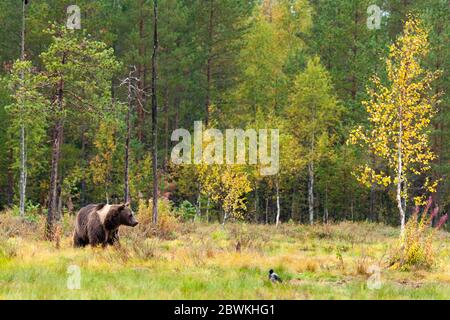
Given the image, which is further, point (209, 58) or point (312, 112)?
point (209, 58)

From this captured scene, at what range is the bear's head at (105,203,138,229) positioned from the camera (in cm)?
1418

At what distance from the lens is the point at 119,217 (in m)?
14.2

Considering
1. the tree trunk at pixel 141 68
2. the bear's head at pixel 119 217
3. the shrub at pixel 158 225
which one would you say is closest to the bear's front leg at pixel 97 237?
the bear's head at pixel 119 217

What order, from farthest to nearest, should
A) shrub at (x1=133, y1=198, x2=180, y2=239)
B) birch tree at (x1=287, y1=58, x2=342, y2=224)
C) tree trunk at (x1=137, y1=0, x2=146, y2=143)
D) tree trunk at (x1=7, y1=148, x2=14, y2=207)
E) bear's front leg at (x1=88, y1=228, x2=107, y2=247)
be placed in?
tree trunk at (x1=137, y1=0, x2=146, y2=143) → tree trunk at (x1=7, y1=148, x2=14, y2=207) → birch tree at (x1=287, y1=58, x2=342, y2=224) → shrub at (x1=133, y1=198, x2=180, y2=239) → bear's front leg at (x1=88, y1=228, x2=107, y2=247)

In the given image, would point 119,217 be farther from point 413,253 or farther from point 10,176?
point 10,176

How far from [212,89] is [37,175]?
13933mm

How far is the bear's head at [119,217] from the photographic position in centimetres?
1418

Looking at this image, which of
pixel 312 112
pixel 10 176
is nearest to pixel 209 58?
pixel 312 112

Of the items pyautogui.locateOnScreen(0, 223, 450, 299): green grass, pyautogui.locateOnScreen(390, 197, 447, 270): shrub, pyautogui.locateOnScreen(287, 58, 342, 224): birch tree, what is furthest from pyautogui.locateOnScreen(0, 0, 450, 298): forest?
pyautogui.locateOnScreen(0, 223, 450, 299): green grass

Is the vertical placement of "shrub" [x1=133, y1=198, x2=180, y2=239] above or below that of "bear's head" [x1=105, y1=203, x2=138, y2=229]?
below

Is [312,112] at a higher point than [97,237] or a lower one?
higher

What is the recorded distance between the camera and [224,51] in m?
40.8

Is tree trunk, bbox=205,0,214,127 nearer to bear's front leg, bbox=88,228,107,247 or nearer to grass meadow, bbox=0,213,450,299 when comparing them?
grass meadow, bbox=0,213,450,299
